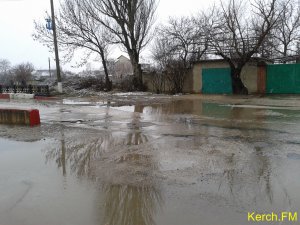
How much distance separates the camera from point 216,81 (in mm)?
23969

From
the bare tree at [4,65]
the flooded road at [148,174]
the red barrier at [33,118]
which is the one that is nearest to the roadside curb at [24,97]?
the red barrier at [33,118]

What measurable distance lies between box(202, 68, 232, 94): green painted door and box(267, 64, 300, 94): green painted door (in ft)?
9.25

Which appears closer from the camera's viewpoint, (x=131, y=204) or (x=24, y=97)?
(x=131, y=204)

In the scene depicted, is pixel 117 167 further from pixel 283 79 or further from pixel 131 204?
pixel 283 79

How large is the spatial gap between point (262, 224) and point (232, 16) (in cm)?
1996

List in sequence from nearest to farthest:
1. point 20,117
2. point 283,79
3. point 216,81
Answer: point 20,117 < point 283,79 < point 216,81

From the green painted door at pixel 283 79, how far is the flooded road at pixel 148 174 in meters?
13.4

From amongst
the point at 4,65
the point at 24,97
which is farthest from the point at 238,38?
the point at 4,65

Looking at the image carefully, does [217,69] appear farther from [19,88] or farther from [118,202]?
[118,202]

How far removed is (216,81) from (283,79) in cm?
466

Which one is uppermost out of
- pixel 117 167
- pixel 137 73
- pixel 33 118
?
pixel 137 73

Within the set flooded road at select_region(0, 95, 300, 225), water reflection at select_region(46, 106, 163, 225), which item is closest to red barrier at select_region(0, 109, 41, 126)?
flooded road at select_region(0, 95, 300, 225)

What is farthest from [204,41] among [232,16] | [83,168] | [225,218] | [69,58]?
[225,218]

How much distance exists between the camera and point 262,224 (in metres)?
3.62
